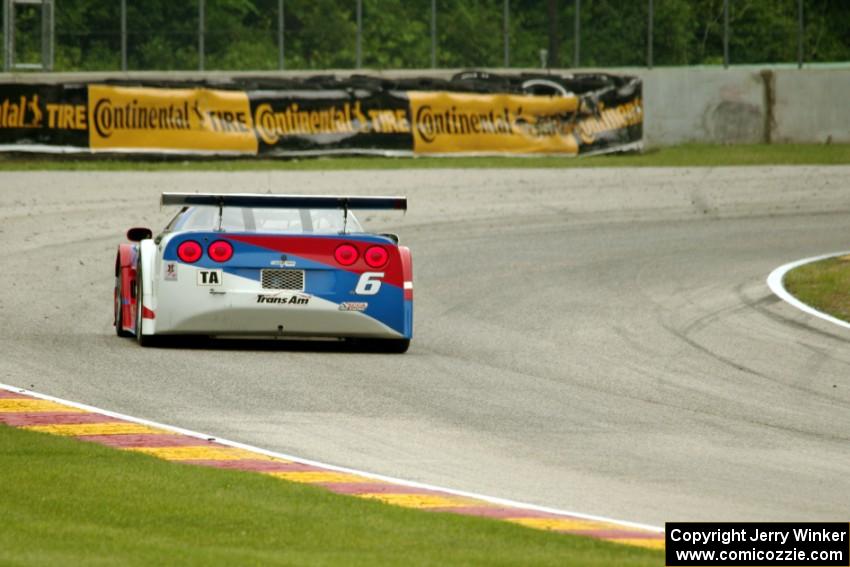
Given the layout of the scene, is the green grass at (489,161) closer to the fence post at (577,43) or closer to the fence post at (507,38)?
the fence post at (577,43)

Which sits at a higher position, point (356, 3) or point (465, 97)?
point (356, 3)

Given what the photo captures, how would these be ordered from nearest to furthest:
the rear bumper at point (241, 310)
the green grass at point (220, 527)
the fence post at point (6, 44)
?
the green grass at point (220, 527), the rear bumper at point (241, 310), the fence post at point (6, 44)

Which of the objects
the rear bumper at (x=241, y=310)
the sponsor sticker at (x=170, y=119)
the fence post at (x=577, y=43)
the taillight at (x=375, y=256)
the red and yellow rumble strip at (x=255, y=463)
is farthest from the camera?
the fence post at (x=577, y=43)

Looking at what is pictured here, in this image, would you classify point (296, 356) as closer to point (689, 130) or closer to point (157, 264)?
point (157, 264)

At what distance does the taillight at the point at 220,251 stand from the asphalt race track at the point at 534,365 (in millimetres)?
776

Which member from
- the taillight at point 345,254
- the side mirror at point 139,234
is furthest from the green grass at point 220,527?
the side mirror at point 139,234

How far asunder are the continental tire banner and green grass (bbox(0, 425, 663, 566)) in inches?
819

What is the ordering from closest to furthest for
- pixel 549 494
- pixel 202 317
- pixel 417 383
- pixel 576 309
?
pixel 549 494 < pixel 417 383 < pixel 202 317 < pixel 576 309

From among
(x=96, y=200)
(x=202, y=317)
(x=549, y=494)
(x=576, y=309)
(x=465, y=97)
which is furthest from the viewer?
(x=465, y=97)

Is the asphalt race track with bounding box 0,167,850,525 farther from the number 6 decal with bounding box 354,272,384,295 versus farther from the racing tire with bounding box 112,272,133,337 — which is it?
the number 6 decal with bounding box 354,272,384,295

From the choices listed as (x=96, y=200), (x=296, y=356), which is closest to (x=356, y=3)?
(x=96, y=200)

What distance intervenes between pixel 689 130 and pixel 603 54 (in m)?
2.90

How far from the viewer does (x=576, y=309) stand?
16.8 m

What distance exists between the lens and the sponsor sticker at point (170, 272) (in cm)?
1283
